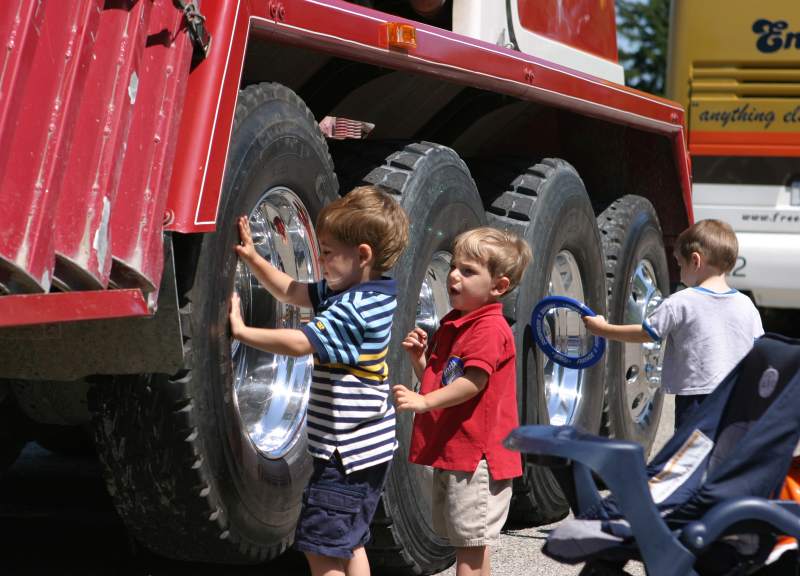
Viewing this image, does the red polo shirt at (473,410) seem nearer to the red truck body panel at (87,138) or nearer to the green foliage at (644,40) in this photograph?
the red truck body panel at (87,138)

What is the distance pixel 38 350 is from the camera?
3225mm

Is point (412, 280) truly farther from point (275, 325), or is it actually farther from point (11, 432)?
point (11, 432)

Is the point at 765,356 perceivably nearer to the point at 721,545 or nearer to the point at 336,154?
the point at 721,545

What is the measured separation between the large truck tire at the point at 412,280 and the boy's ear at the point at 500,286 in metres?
0.47

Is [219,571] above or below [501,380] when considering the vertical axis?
below

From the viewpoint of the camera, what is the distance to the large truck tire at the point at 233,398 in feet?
11.4

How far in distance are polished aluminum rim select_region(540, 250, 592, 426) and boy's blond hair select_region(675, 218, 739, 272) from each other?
0.91 m

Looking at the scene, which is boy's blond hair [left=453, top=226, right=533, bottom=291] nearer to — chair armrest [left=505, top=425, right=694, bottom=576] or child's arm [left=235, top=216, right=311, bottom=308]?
child's arm [left=235, top=216, right=311, bottom=308]

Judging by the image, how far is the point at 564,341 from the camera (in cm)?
618

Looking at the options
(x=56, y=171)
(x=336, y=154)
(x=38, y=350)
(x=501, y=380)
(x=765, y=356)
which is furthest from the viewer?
(x=336, y=154)

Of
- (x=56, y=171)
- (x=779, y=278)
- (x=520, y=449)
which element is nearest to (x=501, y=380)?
(x=520, y=449)

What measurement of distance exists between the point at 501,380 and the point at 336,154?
1.13m

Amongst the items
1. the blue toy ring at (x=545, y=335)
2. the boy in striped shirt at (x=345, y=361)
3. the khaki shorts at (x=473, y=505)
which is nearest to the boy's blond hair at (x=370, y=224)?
→ the boy in striped shirt at (x=345, y=361)

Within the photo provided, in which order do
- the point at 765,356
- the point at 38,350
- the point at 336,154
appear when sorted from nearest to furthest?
the point at 38,350
the point at 765,356
the point at 336,154
